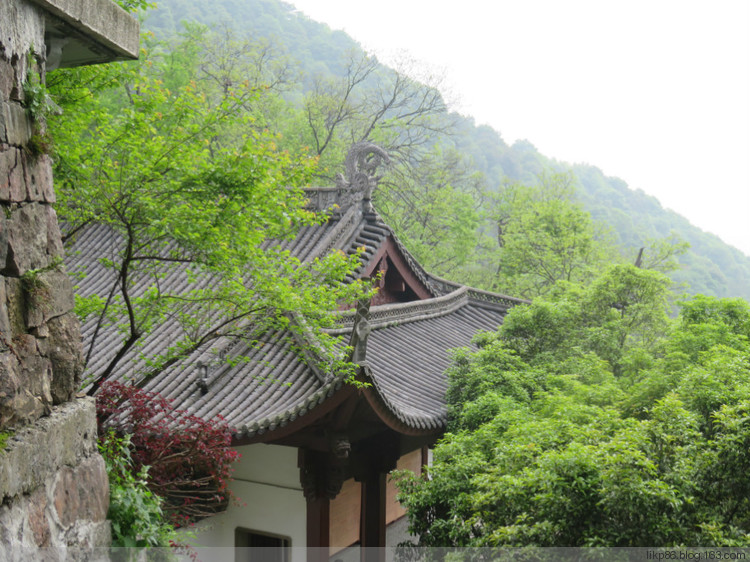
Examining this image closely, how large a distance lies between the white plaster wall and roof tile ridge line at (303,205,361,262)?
135 inches

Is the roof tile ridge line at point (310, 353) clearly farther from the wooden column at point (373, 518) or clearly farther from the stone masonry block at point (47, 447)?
the stone masonry block at point (47, 447)

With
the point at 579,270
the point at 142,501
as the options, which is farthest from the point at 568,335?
the point at 579,270

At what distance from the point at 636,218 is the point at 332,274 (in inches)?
2882

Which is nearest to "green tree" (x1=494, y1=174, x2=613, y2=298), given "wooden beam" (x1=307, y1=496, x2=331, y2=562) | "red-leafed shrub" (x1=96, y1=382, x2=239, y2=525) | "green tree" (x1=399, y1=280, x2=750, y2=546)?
"green tree" (x1=399, y1=280, x2=750, y2=546)

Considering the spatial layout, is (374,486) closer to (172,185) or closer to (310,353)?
(310,353)

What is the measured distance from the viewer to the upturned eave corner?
363 centimetres

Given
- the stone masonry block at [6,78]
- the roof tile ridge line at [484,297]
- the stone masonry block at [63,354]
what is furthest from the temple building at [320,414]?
the stone masonry block at [6,78]

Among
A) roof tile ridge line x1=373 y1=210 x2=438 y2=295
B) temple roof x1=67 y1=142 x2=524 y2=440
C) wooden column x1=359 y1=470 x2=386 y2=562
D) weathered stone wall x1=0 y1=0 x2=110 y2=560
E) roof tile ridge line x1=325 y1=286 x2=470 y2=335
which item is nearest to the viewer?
weathered stone wall x1=0 y1=0 x2=110 y2=560

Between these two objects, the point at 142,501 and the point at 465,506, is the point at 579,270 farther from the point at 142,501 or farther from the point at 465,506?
the point at 142,501

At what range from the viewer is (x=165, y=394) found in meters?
9.21

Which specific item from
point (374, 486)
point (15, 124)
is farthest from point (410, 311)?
point (15, 124)

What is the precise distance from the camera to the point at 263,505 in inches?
368

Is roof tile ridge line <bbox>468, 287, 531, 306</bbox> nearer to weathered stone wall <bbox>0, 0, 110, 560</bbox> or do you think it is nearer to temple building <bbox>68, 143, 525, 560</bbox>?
temple building <bbox>68, 143, 525, 560</bbox>

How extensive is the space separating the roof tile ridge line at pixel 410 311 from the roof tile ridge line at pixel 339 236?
4.02 ft
